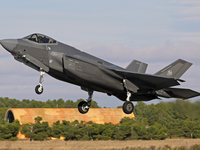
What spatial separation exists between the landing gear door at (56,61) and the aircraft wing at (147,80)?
344cm

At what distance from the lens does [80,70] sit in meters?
18.9

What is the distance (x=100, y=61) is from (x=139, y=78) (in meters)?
2.76

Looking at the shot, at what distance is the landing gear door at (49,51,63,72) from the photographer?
18.7 m

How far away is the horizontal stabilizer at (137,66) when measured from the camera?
75.8 feet

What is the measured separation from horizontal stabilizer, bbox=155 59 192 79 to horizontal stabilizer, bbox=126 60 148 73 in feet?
4.93

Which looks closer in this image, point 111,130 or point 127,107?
point 127,107

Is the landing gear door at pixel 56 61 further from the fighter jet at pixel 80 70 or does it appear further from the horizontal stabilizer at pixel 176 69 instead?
the horizontal stabilizer at pixel 176 69

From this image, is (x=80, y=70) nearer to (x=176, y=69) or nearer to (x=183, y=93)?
(x=176, y=69)

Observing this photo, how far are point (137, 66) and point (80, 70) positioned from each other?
5887 mm

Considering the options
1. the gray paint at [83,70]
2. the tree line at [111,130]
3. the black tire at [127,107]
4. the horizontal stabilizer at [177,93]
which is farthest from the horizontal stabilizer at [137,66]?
the tree line at [111,130]

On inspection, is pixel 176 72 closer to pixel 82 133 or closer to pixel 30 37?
pixel 30 37

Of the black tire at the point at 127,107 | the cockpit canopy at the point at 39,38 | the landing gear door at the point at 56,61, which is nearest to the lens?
the landing gear door at the point at 56,61

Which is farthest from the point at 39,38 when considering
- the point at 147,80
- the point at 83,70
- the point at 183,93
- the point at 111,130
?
the point at 111,130

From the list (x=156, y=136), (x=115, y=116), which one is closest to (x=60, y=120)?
(x=115, y=116)
